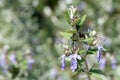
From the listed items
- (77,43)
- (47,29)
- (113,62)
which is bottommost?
(113,62)

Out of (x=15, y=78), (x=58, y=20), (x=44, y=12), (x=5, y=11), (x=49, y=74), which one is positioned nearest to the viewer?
(x=15, y=78)

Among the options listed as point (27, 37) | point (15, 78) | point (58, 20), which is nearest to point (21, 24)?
point (27, 37)

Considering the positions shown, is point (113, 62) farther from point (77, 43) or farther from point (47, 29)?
point (47, 29)

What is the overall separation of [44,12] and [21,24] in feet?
3.13

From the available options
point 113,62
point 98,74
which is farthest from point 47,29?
point 98,74

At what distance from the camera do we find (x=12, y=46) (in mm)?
4637

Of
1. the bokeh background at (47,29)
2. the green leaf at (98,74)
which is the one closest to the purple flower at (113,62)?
the bokeh background at (47,29)

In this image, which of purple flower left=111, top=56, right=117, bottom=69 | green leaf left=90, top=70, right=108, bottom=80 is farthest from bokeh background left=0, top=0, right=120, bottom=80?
green leaf left=90, top=70, right=108, bottom=80

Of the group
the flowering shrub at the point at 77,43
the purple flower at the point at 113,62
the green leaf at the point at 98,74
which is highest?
the flowering shrub at the point at 77,43

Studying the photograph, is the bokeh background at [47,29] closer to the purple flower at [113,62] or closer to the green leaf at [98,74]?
the purple flower at [113,62]

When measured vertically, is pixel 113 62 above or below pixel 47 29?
below

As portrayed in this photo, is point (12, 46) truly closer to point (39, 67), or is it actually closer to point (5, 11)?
point (5, 11)

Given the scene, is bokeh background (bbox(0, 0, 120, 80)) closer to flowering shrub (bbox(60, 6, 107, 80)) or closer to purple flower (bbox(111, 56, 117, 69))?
purple flower (bbox(111, 56, 117, 69))

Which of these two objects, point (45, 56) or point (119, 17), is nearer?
point (45, 56)
